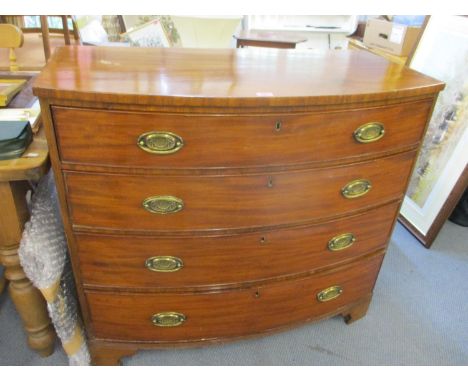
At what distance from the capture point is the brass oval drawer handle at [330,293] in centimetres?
125

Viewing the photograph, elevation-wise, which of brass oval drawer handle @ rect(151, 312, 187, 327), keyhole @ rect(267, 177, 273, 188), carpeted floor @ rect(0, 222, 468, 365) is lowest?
carpeted floor @ rect(0, 222, 468, 365)

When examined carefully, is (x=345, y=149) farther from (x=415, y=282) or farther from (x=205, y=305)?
(x=415, y=282)

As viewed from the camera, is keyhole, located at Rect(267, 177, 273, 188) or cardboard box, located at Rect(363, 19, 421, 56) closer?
keyhole, located at Rect(267, 177, 273, 188)

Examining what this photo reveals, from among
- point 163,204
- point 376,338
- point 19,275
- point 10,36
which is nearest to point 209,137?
point 163,204

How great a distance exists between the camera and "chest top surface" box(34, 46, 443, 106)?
0.75 meters

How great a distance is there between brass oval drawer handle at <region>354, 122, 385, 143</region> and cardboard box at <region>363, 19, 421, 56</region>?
133 centimetres

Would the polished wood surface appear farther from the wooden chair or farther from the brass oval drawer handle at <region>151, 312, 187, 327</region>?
the brass oval drawer handle at <region>151, 312, 187, 327</region>

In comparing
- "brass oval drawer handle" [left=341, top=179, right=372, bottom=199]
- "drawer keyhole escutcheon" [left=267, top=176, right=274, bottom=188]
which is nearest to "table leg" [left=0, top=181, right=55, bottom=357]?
"drawer keyhole escutcheon" [left=267, top=176, right=274, bottom=188]

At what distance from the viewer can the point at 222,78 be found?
0.88 m

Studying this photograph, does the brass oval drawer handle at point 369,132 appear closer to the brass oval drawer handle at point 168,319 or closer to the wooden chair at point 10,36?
the brass oval drawer handle at point 168,319

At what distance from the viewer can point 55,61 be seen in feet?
3.00

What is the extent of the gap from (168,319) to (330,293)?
1.81ft

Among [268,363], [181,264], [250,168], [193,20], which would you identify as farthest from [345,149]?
[193,20]

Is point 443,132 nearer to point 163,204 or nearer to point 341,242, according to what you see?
point 341,242
